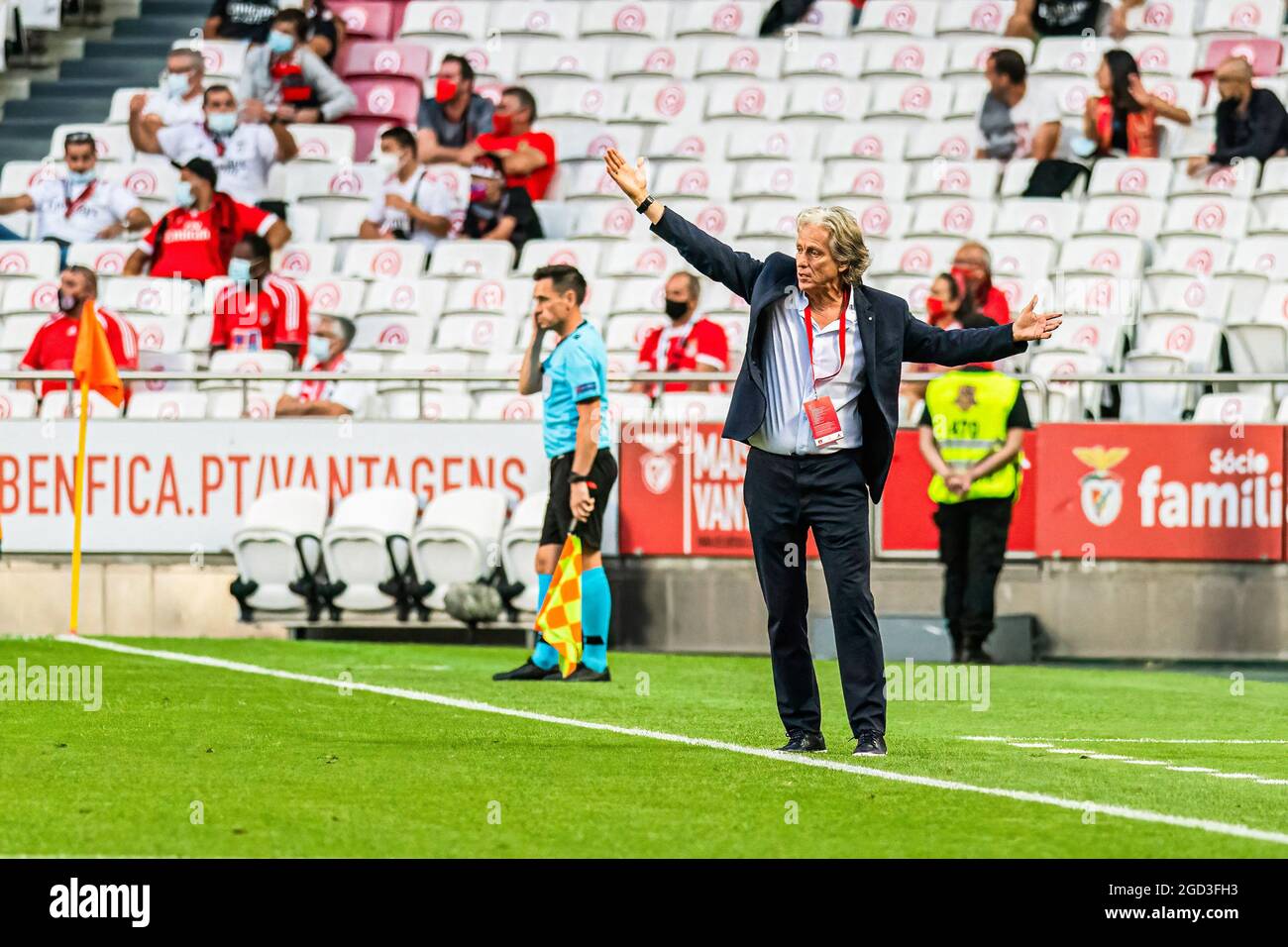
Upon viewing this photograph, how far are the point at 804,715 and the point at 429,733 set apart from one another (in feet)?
5.45

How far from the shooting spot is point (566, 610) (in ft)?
40.7

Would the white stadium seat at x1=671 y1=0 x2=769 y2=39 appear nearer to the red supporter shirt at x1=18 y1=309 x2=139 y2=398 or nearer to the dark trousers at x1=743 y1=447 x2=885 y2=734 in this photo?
the red supporter shirt at x1=18 y1=309 x2=139 y2=398

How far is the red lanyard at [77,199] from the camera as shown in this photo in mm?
21172

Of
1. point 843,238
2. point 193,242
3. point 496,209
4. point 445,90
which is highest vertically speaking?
Result: point 445,90

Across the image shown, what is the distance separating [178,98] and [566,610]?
36.6 ft

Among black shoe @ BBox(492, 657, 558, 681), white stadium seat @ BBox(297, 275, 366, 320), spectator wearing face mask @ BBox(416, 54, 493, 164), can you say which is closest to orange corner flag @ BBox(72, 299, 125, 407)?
white stadium seat @ BBox(297, 275, 366, 320)

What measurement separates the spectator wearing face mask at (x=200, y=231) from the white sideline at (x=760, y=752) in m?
5.93

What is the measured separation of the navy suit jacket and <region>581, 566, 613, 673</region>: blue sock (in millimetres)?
4159

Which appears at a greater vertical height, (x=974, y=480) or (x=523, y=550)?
(x=974, y=480)

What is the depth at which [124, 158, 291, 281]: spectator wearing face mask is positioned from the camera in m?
19.5

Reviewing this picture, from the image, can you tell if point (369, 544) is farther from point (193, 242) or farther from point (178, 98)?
point (178, 98)

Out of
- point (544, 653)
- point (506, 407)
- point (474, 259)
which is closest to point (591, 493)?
point (544, 653)
